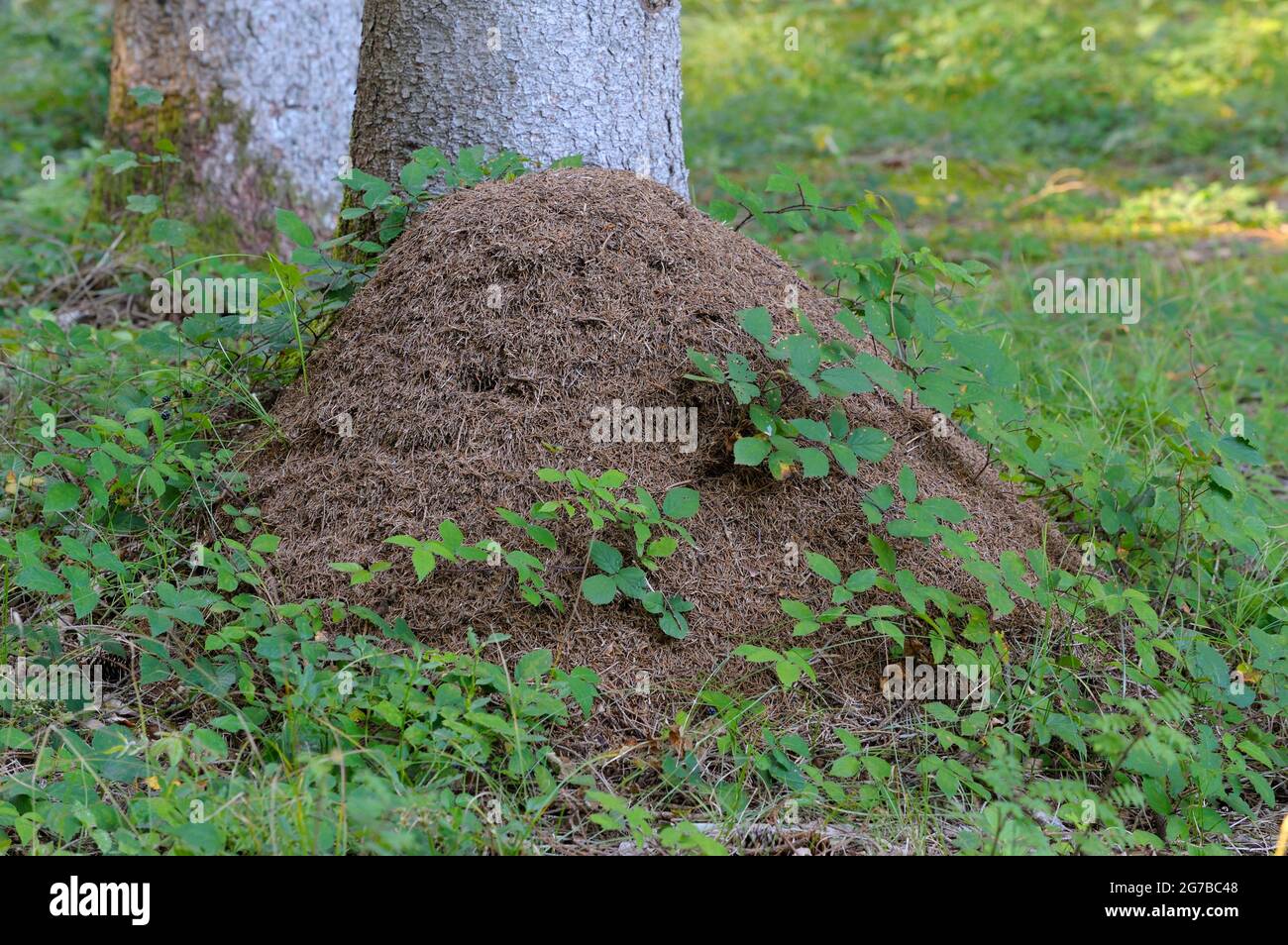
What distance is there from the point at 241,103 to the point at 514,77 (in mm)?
2185

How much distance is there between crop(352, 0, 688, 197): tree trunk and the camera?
10.9 feet

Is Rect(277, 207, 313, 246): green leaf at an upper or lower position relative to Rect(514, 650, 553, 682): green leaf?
upper

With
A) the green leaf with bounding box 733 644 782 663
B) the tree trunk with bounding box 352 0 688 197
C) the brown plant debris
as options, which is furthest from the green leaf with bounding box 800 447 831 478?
the tree trunk with bounding box 352 0 688 197

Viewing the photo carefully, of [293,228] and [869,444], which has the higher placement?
[293,228]

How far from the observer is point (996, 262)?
6.00m

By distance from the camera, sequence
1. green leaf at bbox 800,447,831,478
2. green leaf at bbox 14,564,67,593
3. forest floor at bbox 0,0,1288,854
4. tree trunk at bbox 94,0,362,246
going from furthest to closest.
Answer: tree trunk at bbox 94,0,362,246, green leaf at bbox 800,447,831,478, green leaf at bbox 14,564,67,593, forest floor at bbox 0,0,1288,854

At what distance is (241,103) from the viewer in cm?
494

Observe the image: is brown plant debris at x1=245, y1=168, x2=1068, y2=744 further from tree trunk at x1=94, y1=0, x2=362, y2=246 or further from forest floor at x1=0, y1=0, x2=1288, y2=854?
tree trunk at x1=94, y1=0, x2=362, y2=246

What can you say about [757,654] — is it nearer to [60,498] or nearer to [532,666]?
[532,666]

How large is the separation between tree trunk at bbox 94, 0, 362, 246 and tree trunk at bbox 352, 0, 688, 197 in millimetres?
1660

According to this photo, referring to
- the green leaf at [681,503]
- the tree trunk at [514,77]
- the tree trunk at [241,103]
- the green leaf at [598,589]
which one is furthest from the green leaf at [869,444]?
the tree trunk at [241,103]

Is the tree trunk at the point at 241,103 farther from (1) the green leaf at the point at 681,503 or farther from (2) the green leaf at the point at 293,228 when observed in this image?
(1) the green leaf at the point at 681,503

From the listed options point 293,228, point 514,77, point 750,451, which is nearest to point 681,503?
point 750,451

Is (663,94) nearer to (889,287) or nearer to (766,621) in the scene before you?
(889,287)
